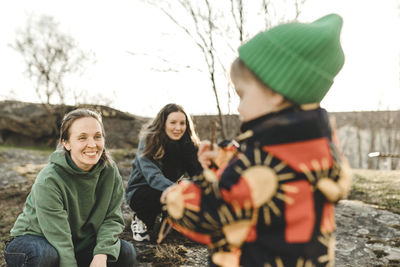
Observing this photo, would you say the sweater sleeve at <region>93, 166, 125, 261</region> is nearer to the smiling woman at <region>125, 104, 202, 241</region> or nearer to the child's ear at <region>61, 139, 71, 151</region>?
the child's ear at <region>61, 139, 71, 151</region>

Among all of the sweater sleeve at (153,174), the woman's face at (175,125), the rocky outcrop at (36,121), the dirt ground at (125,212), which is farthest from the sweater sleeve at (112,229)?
the rocky outcrop at (36,121)

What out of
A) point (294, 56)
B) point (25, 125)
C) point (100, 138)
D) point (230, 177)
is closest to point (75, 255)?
point (100, 138)

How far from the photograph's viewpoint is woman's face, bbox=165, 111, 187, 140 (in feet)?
11.5

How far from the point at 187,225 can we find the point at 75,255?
146cm

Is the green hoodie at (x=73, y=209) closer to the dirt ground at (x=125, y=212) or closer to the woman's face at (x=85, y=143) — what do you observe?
the woman's face at (x=85, y=143)

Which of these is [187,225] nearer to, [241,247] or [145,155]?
[241,247]

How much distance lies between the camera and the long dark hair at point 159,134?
134 inches

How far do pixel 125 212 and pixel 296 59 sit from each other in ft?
11.9

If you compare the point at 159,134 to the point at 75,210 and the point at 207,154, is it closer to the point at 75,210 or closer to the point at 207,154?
the point at 75,210

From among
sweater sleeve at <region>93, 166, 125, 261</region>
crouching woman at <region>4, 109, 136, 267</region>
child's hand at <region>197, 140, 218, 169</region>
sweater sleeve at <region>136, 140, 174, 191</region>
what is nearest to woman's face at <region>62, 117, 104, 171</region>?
crouching woman at <region>4, 109, 136, 267</region>

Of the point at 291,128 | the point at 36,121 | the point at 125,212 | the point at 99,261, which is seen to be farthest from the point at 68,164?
the point at 36,121

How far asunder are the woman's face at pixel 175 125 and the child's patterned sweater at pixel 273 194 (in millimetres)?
2486

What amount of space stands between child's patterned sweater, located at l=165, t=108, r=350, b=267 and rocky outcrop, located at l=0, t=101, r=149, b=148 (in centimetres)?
1239

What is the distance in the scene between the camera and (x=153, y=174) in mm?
3238
